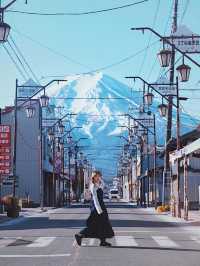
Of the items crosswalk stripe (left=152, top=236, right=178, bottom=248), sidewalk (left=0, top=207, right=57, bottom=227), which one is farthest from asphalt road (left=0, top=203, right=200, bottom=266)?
sidewalk (left=0, top=207, right=57, bottom=227)

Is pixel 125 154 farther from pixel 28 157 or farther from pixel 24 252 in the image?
pixel 24 252

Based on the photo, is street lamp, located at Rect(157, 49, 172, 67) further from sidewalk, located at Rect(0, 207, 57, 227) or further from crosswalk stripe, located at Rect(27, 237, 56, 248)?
sidewalk, located at Rect(0, 207, 57, 227)

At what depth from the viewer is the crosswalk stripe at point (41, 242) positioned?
1936 cm

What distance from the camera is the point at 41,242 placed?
67.5 feet

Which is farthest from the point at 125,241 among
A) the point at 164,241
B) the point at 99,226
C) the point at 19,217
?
the point at 19,217

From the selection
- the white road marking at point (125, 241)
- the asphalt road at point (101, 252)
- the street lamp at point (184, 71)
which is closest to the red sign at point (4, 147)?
the street lamp at point (184, 71)

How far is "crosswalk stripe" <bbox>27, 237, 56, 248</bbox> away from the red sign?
24.8 meters

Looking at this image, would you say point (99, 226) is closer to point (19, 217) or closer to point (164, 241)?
point (164, 241)

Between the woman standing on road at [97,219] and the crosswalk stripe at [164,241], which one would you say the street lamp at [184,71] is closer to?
the crosswalk stripe at [164,241]

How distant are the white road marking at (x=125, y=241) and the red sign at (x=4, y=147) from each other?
83.2 ft

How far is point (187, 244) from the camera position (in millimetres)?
19812

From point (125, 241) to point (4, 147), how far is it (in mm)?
27714

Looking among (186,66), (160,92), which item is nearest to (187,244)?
(186,66)

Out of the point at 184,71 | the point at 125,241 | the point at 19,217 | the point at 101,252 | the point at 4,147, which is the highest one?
the point at 184,71
